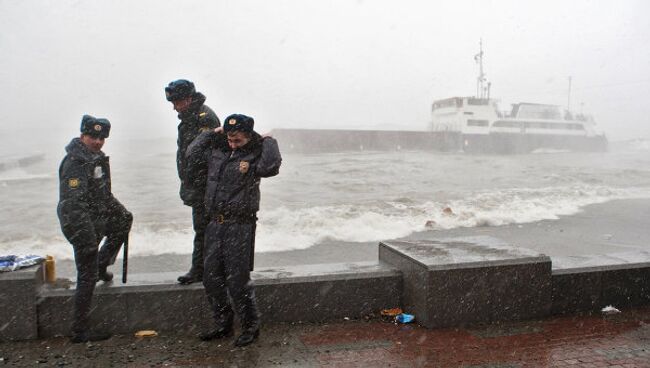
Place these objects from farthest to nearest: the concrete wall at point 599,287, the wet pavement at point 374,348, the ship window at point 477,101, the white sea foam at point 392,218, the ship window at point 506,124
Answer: the ship window at point 506,124 → the ship window at point 477,101 → the white sea foam at point 392,218 → the concrete wall at point 599,287 → the wet pavement at point 374,348

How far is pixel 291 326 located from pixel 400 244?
1288mm

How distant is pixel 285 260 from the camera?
949 cm

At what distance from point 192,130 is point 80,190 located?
929 millimetres

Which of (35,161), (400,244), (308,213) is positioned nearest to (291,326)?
(400,244)

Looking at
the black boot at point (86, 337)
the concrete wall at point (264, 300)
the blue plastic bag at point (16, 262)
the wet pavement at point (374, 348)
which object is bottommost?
the wet pavement at point (374, 348)

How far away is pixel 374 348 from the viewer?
11.7 feet

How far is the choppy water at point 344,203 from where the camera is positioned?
11.8m

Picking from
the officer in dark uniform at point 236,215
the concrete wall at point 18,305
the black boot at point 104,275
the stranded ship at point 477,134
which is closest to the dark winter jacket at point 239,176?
the officer in dark uniform at point 236,215

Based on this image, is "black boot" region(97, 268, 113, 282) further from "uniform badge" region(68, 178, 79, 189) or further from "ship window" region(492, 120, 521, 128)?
"ship window" region(492, 120, 521, 128)

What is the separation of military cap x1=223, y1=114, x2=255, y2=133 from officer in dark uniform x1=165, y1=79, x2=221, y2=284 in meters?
0.52

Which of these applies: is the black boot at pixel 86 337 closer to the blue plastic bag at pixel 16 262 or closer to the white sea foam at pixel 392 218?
the blue plastic bag at pixel 16 262

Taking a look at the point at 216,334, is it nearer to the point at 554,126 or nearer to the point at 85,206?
the point at 85,206

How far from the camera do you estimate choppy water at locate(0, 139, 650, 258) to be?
11.8m

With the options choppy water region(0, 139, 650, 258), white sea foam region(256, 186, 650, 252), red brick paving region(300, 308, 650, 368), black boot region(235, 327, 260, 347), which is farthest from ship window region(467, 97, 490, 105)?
black boot region(235, 327, 260, 347)
